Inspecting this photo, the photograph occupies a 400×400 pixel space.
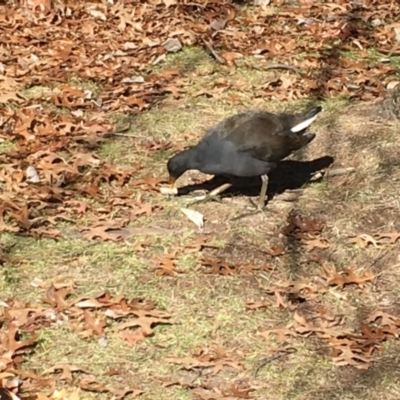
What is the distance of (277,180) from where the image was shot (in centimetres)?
723

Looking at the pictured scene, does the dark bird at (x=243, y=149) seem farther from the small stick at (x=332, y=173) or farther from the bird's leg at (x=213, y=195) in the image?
the small stick at (x=332, y=173)

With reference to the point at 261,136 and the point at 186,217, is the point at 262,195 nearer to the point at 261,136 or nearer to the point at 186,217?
the point at 261,136

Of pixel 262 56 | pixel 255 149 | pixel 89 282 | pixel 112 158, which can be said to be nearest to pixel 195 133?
pixel 112 158

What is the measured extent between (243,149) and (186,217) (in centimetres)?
66

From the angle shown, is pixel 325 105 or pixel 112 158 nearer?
pixel 112 158

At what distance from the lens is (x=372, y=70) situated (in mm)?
8820

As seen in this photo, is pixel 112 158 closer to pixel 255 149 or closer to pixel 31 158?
pixel 31 158

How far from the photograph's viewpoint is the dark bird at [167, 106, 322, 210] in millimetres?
6637

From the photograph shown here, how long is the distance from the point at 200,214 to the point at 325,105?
2233mm

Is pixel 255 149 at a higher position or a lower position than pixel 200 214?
higher

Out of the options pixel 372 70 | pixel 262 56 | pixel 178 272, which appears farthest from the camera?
pixel 262 56

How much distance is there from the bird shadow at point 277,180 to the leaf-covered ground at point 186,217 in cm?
2

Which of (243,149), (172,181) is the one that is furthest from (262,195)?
(172,181)

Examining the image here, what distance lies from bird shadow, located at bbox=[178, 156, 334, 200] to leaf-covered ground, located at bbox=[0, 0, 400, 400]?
2 centimetres
